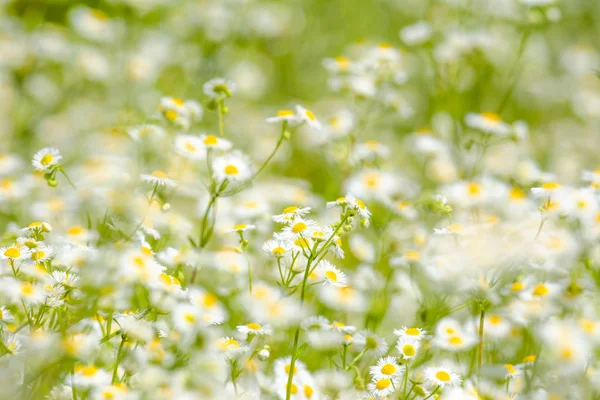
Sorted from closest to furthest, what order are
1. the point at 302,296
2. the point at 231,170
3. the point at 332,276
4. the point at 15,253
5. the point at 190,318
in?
the point at 190,318
the point at 302,296
the point at 15,253
the point at 332,276
the point at 231,170

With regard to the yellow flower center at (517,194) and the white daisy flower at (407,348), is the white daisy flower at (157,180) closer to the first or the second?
the white daisy flower at (407,348)

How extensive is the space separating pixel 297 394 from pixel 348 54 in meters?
4.46

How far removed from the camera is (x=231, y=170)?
2.53m

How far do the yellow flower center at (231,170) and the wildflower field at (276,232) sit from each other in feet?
0.06

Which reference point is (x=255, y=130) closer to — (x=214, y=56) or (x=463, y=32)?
(x=214, y=56)

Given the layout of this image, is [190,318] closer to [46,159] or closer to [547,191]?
[46,159]

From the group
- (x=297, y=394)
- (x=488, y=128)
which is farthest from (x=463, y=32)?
(x=297, y=394)

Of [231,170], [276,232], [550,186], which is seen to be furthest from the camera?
[550,186]

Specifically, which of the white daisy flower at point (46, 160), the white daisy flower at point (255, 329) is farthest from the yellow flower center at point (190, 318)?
the white daisy flower at point (46, 160)

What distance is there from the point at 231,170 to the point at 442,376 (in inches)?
40.0

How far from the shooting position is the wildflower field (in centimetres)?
199

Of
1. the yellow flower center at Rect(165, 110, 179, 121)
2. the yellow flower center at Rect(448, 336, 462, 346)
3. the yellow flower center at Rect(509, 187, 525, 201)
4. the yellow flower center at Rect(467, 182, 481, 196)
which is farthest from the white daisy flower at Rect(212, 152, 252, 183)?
the yellow flower center at Rect(509, 187, 525, 201)

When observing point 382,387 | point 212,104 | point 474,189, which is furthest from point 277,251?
point 474,189

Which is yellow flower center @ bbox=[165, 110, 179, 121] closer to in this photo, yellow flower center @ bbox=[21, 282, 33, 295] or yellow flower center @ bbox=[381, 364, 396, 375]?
yellow flower center @ bbox=[21, 282, 33, 295]
